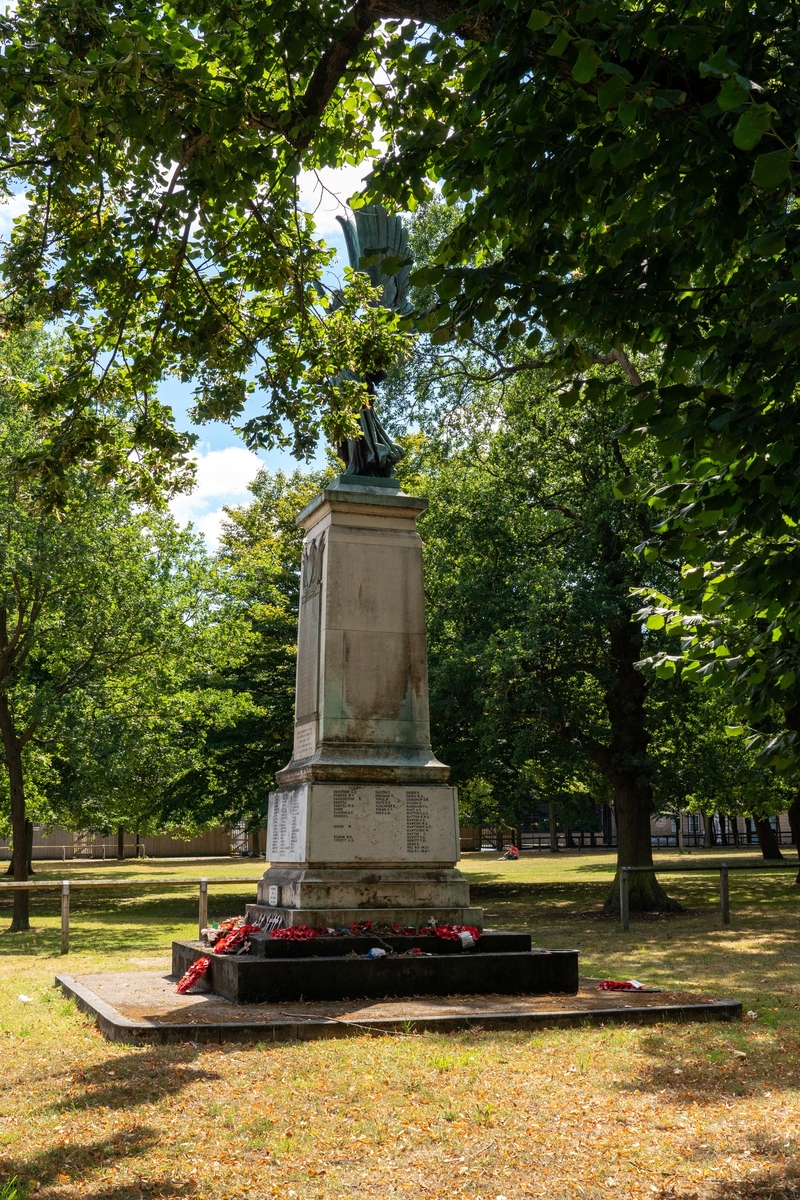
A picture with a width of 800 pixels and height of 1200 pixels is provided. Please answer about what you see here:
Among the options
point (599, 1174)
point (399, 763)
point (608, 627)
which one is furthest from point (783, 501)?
point (608, 627)

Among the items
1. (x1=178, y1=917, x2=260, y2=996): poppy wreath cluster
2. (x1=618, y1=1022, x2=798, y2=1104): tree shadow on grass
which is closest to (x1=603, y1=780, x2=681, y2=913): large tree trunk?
(x1=178, y1=917, x2=260, y2=996): poppy wreath cluster

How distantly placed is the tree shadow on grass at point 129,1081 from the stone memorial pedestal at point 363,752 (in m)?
3.31

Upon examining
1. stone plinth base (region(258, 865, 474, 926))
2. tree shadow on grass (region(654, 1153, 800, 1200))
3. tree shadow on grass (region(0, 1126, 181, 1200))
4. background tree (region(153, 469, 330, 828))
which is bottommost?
tree shadow on grass (region(654, 1153, 800, 1200))

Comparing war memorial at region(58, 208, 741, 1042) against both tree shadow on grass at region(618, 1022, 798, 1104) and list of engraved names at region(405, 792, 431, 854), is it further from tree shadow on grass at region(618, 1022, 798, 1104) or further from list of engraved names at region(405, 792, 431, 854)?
tree shadow on grass at region(618, 1022, 798, 1104)

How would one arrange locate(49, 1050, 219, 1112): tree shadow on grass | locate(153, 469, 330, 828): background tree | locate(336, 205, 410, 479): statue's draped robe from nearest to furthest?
1. locate(49, 1050, 219, 1112): tree shadow on grass
2. locate(336, 205, 410, 479): statue's draped robe
3. locate(153, 469, 330, 828): background tree

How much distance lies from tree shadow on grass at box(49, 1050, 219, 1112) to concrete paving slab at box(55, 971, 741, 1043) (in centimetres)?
74

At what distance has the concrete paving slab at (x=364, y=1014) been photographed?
8.07m

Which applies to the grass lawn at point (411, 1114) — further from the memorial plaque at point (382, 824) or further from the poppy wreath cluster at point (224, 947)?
the memorial plaque at point (382, 824)

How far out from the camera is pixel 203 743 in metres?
25.5

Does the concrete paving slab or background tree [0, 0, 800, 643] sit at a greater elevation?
background tree [0, 0, 800, 643]

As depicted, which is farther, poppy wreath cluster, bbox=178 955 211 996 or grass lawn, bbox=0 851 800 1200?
poppy wreath cluster, bbox=178 955 211 996

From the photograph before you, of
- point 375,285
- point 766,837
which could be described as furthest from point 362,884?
point 766,837

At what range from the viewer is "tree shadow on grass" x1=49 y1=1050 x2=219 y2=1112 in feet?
20.4

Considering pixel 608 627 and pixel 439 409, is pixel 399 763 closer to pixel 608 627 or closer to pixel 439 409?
pixel 608 627
